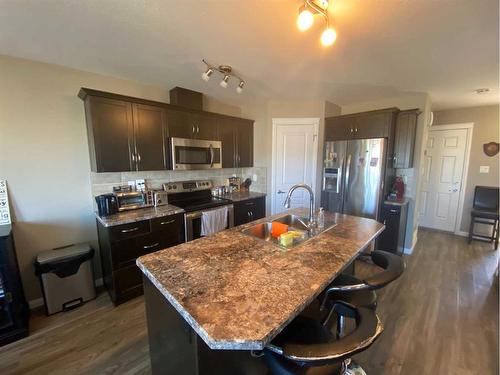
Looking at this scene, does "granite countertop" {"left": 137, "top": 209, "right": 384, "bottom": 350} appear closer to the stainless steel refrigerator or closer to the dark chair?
the stainless steel refrigerator

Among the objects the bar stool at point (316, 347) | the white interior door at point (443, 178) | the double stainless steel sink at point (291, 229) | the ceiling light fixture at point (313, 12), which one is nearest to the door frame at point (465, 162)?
the white interior door at point (443, 178)

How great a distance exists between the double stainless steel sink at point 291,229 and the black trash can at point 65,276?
5.64ft

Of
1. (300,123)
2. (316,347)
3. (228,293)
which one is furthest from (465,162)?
(228,293)

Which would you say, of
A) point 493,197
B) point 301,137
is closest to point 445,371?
point 301,137

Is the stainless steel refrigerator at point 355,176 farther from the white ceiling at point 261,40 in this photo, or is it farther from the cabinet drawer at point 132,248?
the cabinet drawer at point 132,248

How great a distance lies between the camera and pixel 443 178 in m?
4.31

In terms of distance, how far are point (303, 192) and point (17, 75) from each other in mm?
3620

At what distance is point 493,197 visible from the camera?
3.72 meters

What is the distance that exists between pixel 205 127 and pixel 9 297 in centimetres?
254

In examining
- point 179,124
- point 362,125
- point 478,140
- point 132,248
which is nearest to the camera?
point 132,248

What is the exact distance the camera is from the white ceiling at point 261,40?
1.38 meters

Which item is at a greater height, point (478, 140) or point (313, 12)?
point (313, 12)

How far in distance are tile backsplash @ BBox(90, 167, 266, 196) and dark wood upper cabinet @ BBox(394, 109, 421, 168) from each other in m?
2.05

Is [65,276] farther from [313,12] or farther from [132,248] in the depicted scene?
[313,12]
